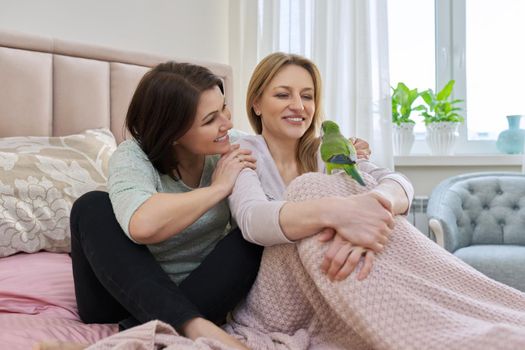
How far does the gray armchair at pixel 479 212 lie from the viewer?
261 cm

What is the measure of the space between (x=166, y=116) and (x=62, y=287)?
1.66 feet

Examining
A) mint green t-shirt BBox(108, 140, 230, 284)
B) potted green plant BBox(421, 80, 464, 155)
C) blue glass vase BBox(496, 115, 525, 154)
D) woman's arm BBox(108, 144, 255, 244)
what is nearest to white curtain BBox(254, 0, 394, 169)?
potted green plant BBox(421, 80, 464, 155)

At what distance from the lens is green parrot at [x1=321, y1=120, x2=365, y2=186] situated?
48.8 inches

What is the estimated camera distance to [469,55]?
331 centimetres

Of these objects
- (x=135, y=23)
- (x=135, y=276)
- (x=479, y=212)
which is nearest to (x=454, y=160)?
(x=479, y=212)

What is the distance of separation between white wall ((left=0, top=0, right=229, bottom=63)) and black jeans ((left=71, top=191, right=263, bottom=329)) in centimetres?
135

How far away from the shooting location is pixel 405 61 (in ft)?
11.0

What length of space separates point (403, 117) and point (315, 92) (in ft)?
5.11

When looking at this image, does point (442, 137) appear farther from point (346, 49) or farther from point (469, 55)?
point (346, 49)

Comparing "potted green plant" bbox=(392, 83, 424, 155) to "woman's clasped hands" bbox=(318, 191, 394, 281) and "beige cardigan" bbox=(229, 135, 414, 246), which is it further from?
"woman's clasped hands" bbox=(318, 191, 394, 281)

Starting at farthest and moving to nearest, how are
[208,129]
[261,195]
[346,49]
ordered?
1. [346,49]
2. [208,129]
3. [261,195]

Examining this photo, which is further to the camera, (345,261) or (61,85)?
(61,85)

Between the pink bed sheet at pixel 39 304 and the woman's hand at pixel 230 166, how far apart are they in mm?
405

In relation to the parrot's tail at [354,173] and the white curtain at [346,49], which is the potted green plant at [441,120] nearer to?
the white curtain at [346,49]
